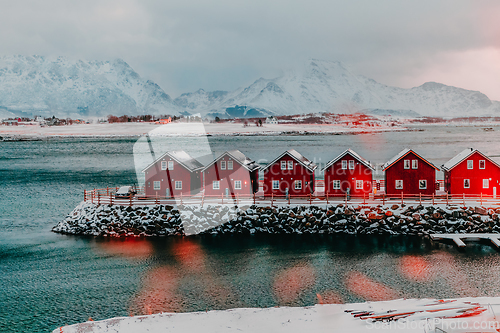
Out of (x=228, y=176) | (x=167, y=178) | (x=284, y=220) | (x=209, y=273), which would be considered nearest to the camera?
(x=209, y=273)

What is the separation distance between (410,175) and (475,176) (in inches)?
250

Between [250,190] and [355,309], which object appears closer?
[355,309]

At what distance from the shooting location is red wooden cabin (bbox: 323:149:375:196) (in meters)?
42.6

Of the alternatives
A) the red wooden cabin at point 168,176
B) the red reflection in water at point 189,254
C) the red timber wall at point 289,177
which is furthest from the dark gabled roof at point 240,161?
the red reflection in water at point 189,254

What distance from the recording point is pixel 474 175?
42000 millimetres

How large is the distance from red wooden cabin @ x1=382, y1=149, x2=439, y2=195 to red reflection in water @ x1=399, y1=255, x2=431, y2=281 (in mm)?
11112

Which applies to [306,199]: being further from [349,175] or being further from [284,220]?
[349,175]

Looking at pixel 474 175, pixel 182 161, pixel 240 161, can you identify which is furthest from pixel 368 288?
pixel 182 161

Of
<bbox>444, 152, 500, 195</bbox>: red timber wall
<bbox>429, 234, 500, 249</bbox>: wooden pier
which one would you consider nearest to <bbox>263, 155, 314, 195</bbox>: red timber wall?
<bbox>429, 234, 500, 249</bbox>: wooden pier

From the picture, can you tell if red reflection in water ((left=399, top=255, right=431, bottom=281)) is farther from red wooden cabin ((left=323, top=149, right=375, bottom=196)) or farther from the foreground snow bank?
red wooden cabin ((left=323, top=149, right=375, bottom=196))

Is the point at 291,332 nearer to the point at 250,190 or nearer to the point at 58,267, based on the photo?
the point at 58,267

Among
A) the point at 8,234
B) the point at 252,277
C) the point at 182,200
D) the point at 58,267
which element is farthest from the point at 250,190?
the point at 8,234

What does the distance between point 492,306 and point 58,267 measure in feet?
92.8

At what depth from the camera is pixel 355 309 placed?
1992 cm
